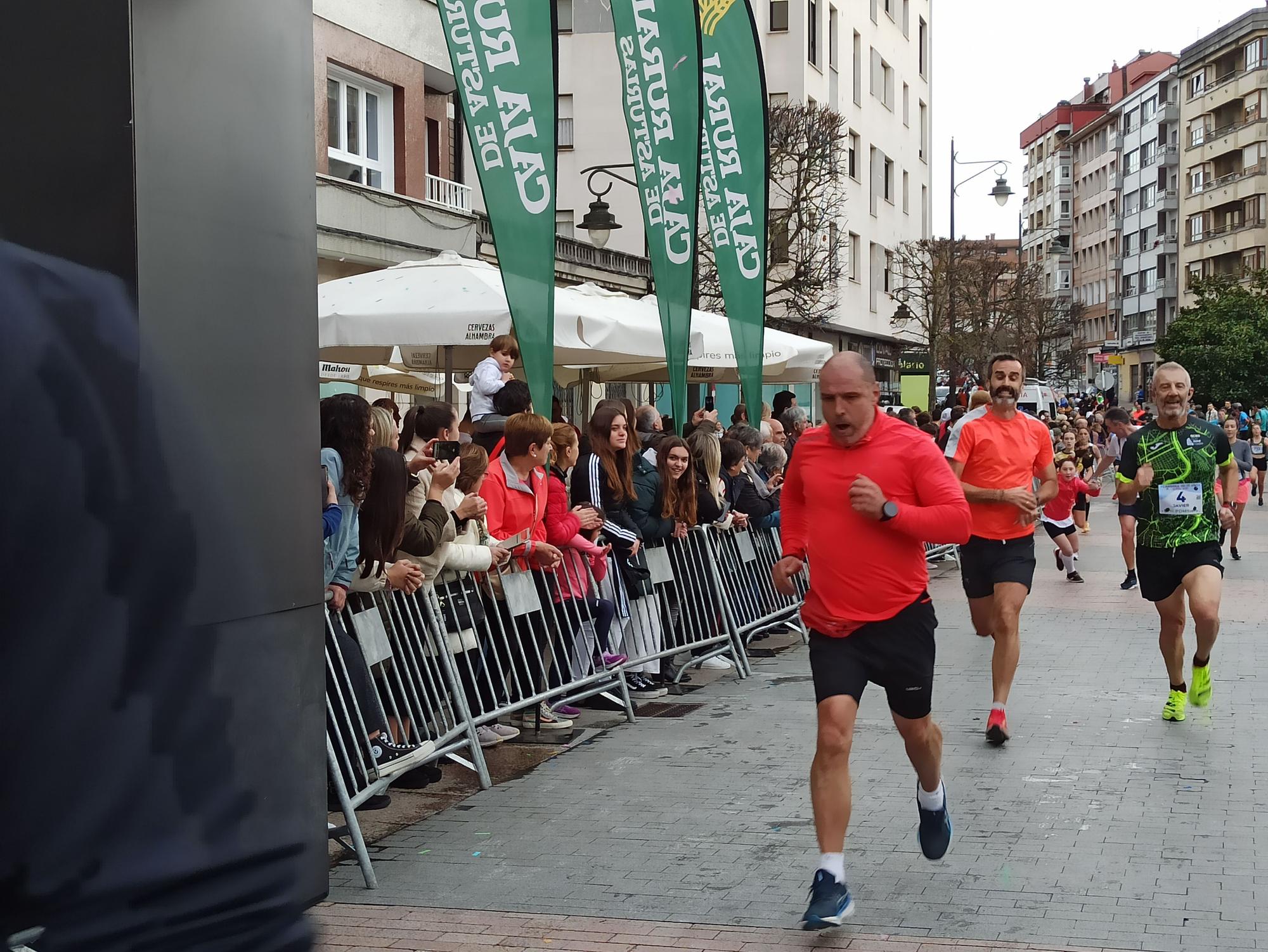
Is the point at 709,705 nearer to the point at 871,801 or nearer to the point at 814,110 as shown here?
the point at 871,801

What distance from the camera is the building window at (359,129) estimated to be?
22.1m

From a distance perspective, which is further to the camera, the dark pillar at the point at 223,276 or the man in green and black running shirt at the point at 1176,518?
the man in green and black running shirt at the point at 1176,518

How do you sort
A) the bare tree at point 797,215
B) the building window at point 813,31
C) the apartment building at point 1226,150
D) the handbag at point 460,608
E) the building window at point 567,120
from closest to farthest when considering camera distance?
the handbag at point 460,608 → the bare tree at point 797,215 → the building window at point 567,120 → the building window at point 813,31 → the apartment building at point 1226,150

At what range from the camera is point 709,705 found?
984 cm

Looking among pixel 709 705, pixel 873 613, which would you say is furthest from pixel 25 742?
pixel 709 705

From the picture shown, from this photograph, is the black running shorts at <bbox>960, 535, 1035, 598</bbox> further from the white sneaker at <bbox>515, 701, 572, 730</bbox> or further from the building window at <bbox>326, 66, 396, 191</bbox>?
the building window at <bbox>326, 66, 396, 191</bbox>

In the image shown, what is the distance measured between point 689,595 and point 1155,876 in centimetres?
527

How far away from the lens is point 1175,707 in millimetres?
8969

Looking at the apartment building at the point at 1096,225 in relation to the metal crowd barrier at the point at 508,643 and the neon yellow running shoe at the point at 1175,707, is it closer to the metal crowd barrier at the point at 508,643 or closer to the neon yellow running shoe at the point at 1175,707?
the metal crowd barrier at the point at 508,643

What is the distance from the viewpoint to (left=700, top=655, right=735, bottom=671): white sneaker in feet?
36.4

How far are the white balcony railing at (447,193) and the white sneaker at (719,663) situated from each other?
47.6 feet

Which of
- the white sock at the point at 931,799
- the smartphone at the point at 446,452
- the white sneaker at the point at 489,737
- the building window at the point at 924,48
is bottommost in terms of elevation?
the white sneaker at the point at 489,737

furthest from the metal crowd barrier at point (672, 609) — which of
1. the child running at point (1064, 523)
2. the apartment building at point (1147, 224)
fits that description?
the apartment building at point (1147, 224)

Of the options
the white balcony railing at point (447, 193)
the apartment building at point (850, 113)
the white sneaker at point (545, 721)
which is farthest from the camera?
the apartment building at point (850, 113)
